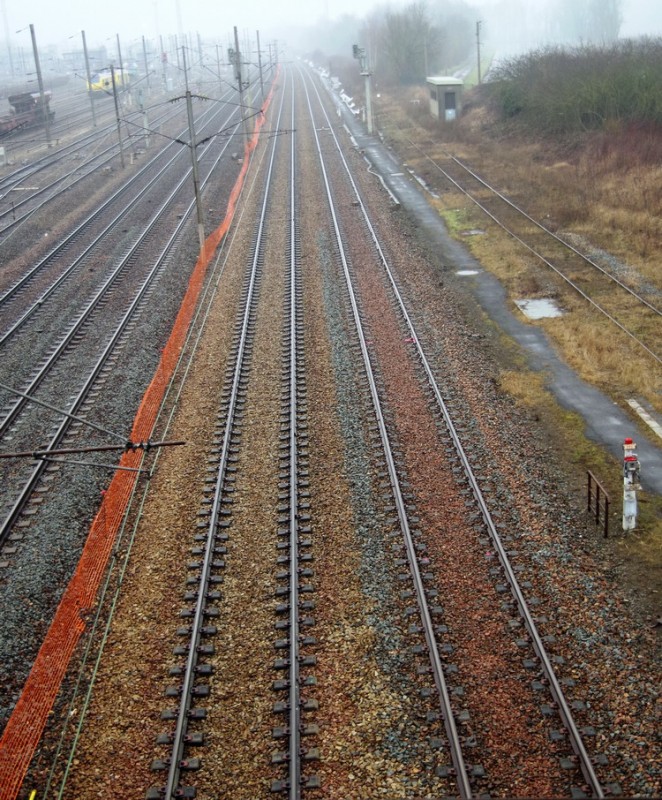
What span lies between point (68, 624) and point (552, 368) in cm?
1088

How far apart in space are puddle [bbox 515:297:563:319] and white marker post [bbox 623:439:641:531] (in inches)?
380

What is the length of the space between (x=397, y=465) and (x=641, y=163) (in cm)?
2496

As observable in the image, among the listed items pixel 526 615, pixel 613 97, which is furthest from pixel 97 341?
pixel 613 97

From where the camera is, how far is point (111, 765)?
8.69 m

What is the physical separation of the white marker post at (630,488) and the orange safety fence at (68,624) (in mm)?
6263

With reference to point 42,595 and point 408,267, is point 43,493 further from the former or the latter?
point 408,267

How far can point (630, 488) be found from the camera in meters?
12.1

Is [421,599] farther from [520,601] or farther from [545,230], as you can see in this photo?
[545,230]

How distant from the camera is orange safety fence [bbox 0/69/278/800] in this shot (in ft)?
29.4

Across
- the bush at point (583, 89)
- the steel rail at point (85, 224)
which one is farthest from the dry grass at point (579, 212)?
the steel rail at point (85, 224)

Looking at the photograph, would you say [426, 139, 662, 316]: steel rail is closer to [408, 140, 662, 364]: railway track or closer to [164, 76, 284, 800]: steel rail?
[408, 140, 662, 364]: railway track

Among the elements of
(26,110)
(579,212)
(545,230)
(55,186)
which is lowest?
(545,230)

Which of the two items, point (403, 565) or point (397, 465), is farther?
point (397, 465)

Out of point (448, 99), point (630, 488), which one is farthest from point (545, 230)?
point (448, 99)
